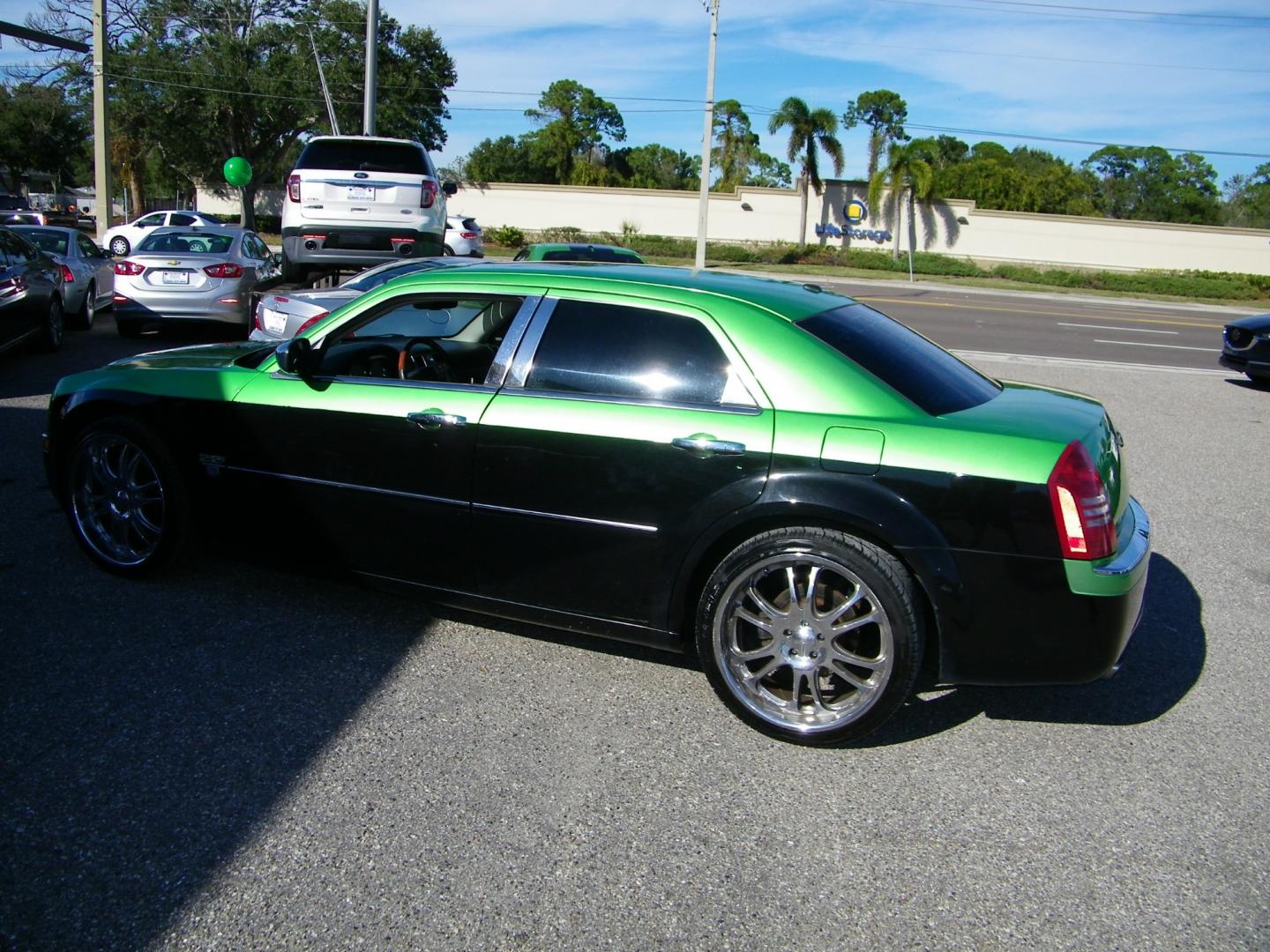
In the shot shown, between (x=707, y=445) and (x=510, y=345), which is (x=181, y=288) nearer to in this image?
(x=510, y=345)

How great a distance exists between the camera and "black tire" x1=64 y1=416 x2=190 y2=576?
191 inches

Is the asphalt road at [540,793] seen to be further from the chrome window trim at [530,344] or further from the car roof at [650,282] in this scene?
the car roof at [650,282]

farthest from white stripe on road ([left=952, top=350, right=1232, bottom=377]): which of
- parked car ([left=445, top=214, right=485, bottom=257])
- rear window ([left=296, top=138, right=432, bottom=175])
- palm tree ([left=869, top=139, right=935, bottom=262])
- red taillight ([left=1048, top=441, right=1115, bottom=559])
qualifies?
palm tree ([left=869, top=139, right=935, bottom=262])

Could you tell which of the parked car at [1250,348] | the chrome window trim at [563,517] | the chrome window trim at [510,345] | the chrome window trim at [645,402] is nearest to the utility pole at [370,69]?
the parked car at [1250,348]

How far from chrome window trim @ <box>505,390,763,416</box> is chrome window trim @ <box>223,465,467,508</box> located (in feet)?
1.79

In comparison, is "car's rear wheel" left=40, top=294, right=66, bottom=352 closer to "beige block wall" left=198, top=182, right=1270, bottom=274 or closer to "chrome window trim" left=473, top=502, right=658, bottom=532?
"chrome window trim" left=473, top=502, right=658, bottom=532

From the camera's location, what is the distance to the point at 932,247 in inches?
1953

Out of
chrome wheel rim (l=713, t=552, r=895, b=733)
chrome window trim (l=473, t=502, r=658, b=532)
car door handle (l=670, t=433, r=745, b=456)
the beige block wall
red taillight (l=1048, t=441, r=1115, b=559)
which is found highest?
the beige block wall

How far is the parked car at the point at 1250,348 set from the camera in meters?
13.5

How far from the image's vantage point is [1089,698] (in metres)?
4.23

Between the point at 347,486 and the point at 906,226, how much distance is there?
48547 mm

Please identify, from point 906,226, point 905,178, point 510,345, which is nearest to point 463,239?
point 510,345

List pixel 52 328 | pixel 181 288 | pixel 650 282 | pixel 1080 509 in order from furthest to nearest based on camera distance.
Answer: pixel 181 288 < pixel 52 328 < pixel 650 282 < pixel 1080 509

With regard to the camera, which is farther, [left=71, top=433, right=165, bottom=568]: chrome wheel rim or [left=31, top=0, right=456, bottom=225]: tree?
[left=31, top=0, right=456, bottom=225]: tree
